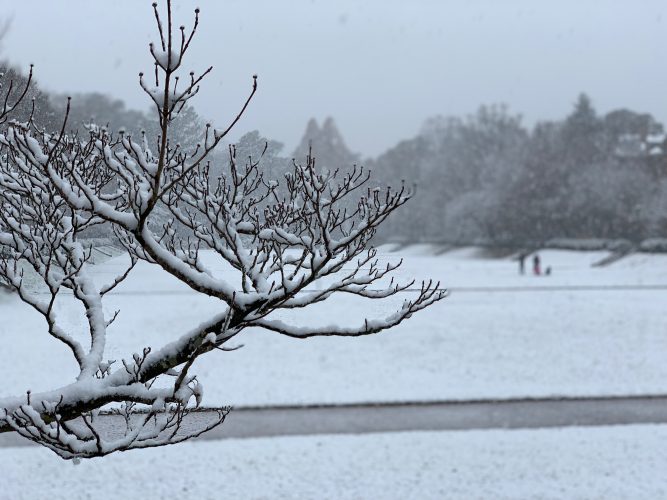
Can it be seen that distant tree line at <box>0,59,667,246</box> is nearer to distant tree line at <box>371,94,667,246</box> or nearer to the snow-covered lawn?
distant tree line at <box>371,94,667,246</box>

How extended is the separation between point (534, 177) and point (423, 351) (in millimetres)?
33875

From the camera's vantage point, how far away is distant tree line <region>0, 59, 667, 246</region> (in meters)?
46.2

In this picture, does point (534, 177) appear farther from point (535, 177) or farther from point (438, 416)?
point (438, 416)

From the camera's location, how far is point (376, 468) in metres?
10.3

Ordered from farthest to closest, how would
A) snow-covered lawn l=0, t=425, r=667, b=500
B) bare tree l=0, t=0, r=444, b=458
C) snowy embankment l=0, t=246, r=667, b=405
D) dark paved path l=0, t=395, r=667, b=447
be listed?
snowy embankment l=0, t=246, r=667, b=405 < dark paved path l=0, t=395, r=667, b=447 < snow-covered lawn l=0, t=425, r=667, b=500 < bare tree l=0, t=0, r=444, b=458

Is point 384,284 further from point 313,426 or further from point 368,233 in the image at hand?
point 313,426

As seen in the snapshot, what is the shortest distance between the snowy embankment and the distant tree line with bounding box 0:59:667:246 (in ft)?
60.6

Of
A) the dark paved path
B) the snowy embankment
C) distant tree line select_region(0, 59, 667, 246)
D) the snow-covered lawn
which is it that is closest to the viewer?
the snow-covered lawn

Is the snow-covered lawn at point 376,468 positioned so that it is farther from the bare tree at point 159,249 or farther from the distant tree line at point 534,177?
the distant tree line at point 534,177

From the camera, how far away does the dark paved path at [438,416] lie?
38.7ft

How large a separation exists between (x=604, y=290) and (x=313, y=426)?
19299mm

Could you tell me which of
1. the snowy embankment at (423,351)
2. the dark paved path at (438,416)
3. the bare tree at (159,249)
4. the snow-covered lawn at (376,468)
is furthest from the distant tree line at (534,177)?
the bare tree at (159,249)

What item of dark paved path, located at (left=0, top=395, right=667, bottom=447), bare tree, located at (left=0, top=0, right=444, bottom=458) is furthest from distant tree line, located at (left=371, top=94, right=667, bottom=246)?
bare tree, located at (left=0, top=0, right=444, bottom=458)

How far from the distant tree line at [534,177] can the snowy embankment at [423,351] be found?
18.5 metres
